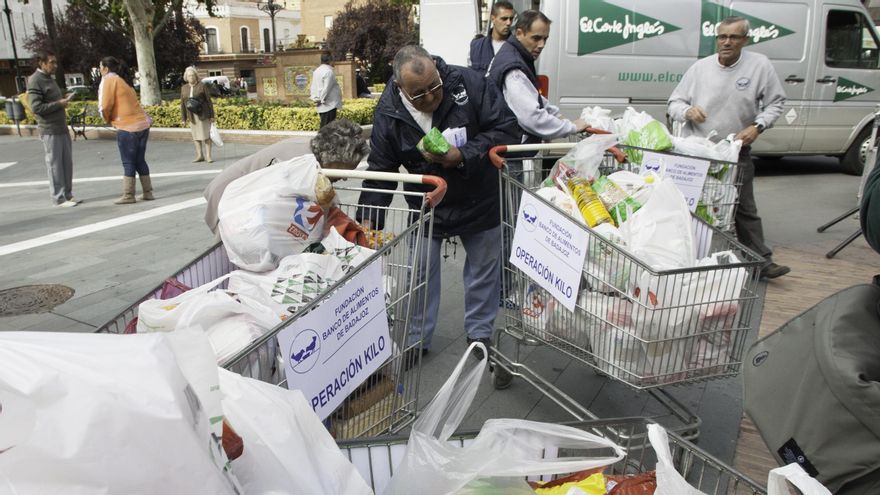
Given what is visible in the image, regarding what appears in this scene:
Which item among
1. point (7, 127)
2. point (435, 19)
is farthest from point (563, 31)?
point (7, 127)

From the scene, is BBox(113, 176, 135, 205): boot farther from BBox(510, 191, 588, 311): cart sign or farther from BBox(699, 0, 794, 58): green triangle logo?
A: BBox(699, 0, 794, 58): green triangle logo

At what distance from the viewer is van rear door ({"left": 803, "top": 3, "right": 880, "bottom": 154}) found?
8336 mm

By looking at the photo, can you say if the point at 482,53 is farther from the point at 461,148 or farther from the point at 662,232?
the point at 662,232

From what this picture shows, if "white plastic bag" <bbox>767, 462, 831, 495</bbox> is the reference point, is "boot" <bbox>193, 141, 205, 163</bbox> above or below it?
below

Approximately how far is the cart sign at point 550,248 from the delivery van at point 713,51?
15.6 ft

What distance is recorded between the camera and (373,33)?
104 ft

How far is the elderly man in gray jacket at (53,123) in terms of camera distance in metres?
7.60

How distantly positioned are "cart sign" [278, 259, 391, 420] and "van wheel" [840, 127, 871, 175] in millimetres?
9091

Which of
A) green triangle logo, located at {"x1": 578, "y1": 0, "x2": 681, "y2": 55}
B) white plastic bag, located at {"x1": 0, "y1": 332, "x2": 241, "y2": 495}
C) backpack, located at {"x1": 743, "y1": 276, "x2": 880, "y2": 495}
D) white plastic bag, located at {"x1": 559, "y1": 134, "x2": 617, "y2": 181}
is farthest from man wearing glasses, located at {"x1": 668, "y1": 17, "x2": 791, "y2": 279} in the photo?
white plastic bag, located at {"x1": 0, "y1": 332, "x2": 241, "y2": 495}

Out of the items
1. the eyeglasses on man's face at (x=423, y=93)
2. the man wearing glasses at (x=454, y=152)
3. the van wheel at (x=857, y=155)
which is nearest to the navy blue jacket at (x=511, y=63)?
the man wearing glasses at (x=454, y=152)

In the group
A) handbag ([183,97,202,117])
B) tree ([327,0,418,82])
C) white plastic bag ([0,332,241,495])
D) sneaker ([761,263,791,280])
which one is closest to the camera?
white plastic bag ([0,332,241,495])

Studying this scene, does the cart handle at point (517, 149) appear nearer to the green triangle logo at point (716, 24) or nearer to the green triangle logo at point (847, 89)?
the green triangle logo at point (716, 24)

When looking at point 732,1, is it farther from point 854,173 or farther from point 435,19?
point 435,19

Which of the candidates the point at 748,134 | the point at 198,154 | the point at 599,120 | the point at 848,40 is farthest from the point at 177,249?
the point at 848,40
